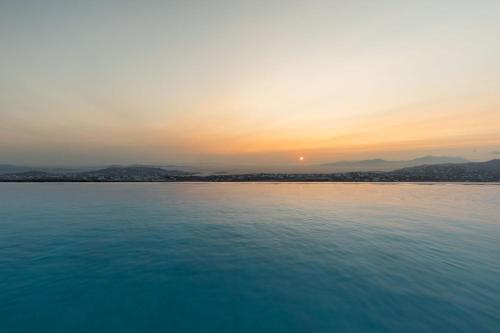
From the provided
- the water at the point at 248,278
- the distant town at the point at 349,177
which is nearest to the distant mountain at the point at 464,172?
the distant town at the point at 349,177

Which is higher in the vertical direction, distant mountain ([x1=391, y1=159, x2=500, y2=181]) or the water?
distant mountain ([x1=391, y1=159, x2=500, y2=181])

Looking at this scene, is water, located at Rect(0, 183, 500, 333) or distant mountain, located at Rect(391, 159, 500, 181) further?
distant mountain, located at Rect(391, 159, 500, 181)

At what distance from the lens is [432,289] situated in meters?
7.72

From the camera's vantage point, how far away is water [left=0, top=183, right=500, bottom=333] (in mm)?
6297

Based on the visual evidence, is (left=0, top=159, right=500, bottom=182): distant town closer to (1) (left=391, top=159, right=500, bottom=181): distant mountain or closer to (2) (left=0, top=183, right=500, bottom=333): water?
(1) (left=391, top=159, right=500, bottom=181): distant mountain

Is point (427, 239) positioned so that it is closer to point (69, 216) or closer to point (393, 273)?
point (393, 273)

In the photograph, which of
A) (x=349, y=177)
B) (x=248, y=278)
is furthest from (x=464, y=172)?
(x=248, y=278)

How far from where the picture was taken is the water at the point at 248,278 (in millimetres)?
6297

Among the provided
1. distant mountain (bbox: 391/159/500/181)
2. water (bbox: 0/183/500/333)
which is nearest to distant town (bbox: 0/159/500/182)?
distant mountain (bbox: 391/159/500/181)

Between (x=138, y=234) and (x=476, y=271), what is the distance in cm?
1851

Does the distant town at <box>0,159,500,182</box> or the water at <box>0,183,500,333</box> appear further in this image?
the distant town at <box>0,159,500,182</box>

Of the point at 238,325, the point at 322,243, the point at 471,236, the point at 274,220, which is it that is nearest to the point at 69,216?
the point at 274,220

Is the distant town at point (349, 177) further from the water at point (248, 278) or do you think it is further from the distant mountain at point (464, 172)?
the water at point (248, 278)

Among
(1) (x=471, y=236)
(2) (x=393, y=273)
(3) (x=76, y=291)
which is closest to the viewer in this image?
(3) (x=76, y=291)
